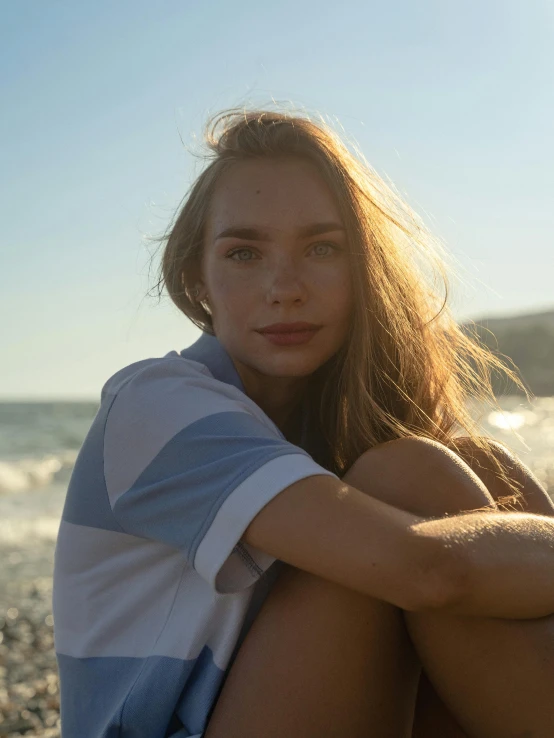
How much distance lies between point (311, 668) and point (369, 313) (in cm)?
105

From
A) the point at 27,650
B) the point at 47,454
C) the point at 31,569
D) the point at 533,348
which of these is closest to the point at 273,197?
the point at 27,650

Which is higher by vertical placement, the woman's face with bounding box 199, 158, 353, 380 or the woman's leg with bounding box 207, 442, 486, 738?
the woman's face with bounding box 199, 158, 353, 380

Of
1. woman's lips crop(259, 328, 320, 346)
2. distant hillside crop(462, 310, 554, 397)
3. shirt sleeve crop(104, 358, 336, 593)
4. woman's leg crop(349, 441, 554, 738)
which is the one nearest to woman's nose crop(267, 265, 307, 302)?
woman's lips crop(259, 328, 320, 346)

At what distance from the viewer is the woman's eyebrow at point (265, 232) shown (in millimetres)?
2332

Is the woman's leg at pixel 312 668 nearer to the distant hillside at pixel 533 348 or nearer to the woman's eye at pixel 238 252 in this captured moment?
the woman's eye at pixel 238 252

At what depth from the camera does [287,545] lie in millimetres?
1635

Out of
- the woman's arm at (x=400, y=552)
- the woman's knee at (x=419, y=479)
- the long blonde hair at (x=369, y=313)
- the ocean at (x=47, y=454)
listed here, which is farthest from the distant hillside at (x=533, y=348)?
the woman's arm at (x=400, y=552)

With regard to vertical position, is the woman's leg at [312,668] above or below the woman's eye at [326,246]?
below

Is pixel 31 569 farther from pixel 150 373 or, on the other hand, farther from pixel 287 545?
pixel 287 545

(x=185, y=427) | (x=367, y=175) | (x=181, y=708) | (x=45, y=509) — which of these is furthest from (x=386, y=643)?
(x=45, y=509)

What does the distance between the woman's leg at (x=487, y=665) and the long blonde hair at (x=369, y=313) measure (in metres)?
0.63

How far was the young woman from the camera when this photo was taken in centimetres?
165

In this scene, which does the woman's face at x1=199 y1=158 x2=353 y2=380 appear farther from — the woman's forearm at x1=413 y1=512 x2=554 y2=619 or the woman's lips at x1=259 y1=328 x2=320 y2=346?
the woman's forearm at x1=413 y1=512 x2=554 y2=619

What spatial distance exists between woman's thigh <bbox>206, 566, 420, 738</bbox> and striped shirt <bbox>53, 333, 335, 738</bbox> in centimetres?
9
